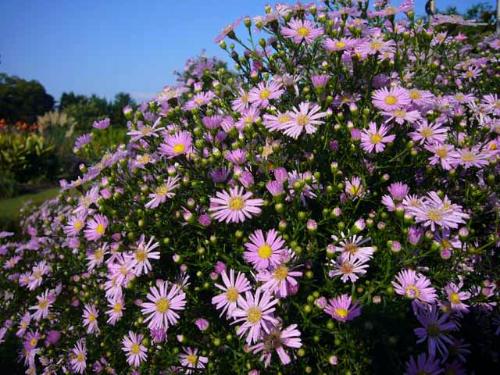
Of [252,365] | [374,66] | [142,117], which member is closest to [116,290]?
[252,365]

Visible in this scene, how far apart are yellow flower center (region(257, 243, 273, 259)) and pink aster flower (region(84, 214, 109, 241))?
32.7 inches

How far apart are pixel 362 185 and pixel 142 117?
1.31 meters

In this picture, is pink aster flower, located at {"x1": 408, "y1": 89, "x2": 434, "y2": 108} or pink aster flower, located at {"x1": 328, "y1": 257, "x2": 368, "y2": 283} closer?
pink aster flower, located at {"x1": 328, "y1": 257, "x2": 368, "y2": 283}

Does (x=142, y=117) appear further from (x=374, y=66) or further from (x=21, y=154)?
(x=21, y=154)

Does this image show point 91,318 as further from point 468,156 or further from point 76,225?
point 468,156

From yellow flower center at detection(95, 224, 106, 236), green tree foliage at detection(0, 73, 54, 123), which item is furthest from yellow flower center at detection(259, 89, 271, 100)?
green tree foliage at detection(0, 73, 54, 123)

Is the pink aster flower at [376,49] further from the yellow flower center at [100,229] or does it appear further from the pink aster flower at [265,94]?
the yellow flower center at [100,229]

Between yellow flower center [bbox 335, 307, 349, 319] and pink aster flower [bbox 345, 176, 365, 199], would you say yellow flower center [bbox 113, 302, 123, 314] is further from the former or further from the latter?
pink aster flower [bbox 345, 176, 365, 199]

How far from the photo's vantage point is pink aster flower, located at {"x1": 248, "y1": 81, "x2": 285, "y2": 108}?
1987 millimetres

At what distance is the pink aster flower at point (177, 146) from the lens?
1919 millimetres

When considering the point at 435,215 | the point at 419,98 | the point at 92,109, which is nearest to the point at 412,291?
the point at 435,215

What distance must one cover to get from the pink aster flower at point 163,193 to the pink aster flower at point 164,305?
1.11ft

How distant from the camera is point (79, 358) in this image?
2.28 m

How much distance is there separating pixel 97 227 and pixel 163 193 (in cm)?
43
